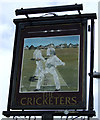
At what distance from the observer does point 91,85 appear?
334 inches

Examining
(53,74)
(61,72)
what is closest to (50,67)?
(53,74)

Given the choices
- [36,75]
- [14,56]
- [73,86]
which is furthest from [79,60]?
[14,56]

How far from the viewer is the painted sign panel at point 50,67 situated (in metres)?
8.41

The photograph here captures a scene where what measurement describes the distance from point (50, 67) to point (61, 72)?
42cm

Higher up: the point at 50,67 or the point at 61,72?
the point at 50,67

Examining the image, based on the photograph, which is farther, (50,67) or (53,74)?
(50,67)

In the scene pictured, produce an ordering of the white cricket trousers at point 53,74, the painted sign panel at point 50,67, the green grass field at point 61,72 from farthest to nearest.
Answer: the white cricket trousers at point 53,74 < the green grass field at point 61,72 < the painted sign panel at point 50,67

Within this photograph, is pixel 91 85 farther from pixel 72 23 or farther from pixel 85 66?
pixel 72 23

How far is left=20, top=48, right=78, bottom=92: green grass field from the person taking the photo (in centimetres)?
857

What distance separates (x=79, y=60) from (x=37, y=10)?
7.47ft

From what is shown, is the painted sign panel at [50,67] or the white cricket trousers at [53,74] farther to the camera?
the white cricket trousers at [53,74]

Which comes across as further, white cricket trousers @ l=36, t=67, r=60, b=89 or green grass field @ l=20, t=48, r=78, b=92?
white cricket trousers @ l=36, t=67, r=60, b=89

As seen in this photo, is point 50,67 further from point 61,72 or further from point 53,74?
point 61,72

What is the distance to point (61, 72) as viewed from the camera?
878 centimetres
